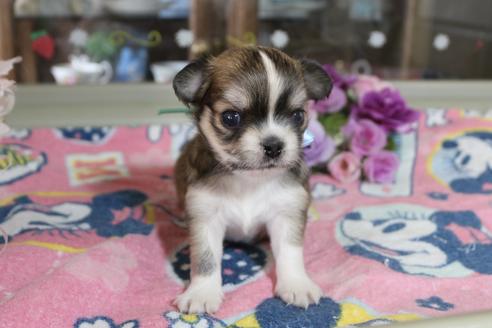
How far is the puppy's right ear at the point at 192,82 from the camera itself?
150 cm

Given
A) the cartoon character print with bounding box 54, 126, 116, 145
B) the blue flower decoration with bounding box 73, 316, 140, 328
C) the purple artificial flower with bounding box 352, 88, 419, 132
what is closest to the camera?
the blue flower decoration with bounding box 73, 316, 140, 328

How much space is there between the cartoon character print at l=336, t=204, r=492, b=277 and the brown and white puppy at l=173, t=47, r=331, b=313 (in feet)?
1.02

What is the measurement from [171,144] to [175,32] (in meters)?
0.92

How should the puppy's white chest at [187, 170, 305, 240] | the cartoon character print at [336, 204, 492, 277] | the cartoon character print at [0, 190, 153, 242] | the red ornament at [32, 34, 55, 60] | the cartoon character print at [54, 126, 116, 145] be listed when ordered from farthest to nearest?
the red ornament at [32, 34, 55, 60] < the cartoon character print at [54, 126, 116, 145] < the cartoon character print at [0, 190, 153, 242] < the cartoon character print at [336, 204, 492, 277] < the puppy's white chest at [187, 170, 305, 240]

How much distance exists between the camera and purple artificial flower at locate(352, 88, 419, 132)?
7.98ft

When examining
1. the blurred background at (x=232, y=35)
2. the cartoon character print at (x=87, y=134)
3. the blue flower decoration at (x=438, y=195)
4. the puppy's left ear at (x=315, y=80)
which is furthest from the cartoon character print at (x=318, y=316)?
the blurred background at (x=232, y=35)

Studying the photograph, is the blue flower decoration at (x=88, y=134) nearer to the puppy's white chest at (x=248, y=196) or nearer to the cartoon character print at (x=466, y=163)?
the puppy's white chest at (x=248, y=196)

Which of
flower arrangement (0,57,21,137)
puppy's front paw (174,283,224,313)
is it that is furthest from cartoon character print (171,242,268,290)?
flower arrangement (0,57,21,137)

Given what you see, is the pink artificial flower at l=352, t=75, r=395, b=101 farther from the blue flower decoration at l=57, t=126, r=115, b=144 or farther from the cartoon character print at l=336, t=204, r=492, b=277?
the blue flower decoration at l=57, t=126, r=115, b=144

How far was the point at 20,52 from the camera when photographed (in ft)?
10.2

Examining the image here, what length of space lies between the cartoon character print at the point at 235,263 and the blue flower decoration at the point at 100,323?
0.29 m

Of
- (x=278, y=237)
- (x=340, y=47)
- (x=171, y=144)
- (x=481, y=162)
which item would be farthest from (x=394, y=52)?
(x=278, y=237)

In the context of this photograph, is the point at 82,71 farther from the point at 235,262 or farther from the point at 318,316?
the point at 318,316

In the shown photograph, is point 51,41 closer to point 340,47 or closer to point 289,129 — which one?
point 340,47
